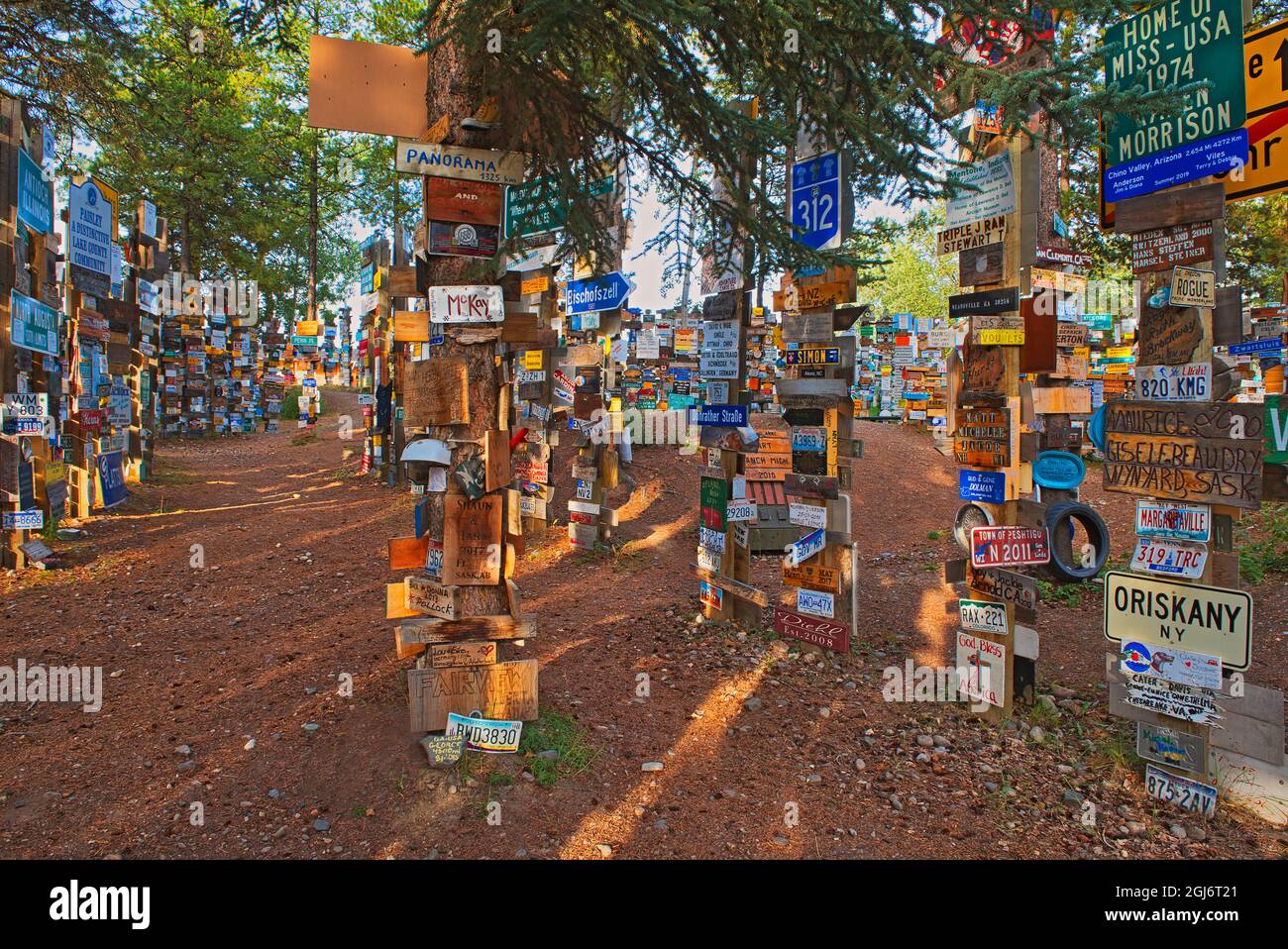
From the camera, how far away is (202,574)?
8516 mm

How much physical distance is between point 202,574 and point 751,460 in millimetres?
6182

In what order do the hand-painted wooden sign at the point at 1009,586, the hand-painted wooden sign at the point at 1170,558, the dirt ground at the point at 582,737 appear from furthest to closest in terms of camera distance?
the hand-painted wooden sign at the point at 1009,586, the hand-painted wooden sign at the point at 1170,558, the dirt ground at the point at 582,737

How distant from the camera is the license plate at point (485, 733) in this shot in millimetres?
4379

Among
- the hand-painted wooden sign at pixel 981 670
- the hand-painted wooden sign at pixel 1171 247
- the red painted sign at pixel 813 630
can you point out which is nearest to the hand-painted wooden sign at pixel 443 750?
the red painted sign at pixel 813 630

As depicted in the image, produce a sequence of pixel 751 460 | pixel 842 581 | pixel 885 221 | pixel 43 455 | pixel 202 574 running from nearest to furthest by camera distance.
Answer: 1. pixel 842 581
2. pixel 751 460
3. pixel 202 574
4. pixel 43 455
5. pixel 885 221

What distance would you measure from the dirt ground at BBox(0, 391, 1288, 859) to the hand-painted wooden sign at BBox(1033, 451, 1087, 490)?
1.48m

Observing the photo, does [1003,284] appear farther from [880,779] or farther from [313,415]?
[313,415]

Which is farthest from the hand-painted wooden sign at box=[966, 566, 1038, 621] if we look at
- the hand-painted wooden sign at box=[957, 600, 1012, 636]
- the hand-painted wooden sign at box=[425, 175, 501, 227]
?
the hand-painted wooden sign at box=[425, 175, 501, 227]

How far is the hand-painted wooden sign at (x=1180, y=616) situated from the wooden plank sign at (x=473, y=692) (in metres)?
3.45

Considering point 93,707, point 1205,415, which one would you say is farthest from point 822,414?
point 93,707

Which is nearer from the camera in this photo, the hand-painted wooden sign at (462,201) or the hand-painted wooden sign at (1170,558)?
the hand-painted wooden sign at (1170,558)

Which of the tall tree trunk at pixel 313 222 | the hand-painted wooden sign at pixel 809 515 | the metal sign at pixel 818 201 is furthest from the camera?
the tall tree trunk at pixel 313 222

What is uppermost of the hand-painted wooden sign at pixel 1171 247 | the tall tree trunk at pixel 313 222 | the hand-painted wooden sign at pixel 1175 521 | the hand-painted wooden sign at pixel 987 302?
the tall tree trunk at pixel 313 222

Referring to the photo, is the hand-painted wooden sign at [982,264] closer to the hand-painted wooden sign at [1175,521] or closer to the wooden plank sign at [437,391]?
the hand-painted wooden sign at [1175,521]
